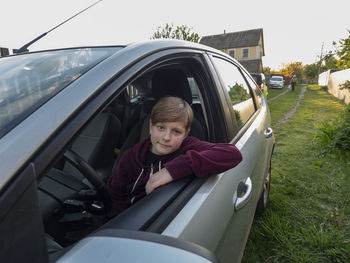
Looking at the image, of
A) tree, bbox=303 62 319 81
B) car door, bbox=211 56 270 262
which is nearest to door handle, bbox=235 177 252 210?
car door, bbox=211 56 270 262

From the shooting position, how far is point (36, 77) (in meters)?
0.97

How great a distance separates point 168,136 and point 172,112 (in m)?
0.14

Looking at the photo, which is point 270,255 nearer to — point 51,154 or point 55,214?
point 55,214

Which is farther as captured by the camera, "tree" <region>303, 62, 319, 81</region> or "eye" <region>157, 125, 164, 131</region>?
"tree" <region>303, 62, 319, 81</region>

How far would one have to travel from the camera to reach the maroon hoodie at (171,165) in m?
1.16

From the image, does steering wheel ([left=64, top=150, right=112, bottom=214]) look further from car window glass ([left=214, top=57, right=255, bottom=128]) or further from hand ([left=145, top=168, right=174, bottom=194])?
car window glass ([left=214, top=57, right=255, bottom=128])

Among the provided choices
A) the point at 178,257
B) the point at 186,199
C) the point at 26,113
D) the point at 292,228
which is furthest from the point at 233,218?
the point at 292,228

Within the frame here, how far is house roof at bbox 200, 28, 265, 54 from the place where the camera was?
37.1 m

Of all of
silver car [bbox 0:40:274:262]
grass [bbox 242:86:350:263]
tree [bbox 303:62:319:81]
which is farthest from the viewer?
tree [bbox 303:62:319:81]

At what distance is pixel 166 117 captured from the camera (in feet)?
4.43

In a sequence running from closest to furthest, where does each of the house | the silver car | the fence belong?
the silver car, the fence, the house

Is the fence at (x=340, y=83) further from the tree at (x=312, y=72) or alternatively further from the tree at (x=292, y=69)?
the tree at (x=292, y=69)

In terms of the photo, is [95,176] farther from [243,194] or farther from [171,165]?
[243,194]

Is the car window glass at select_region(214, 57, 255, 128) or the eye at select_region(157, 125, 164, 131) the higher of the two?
the car window glass at select_region(214, 57, 255, 128)
